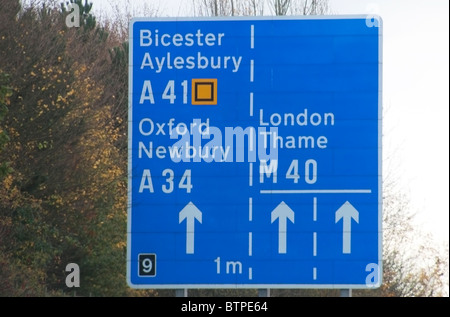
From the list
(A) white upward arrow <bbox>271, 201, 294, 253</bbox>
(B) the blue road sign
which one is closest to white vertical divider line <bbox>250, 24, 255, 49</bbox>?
(B) the blue road sign

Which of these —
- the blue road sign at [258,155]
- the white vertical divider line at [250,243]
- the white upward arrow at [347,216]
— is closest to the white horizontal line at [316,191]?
the blue road sign at [258,155]

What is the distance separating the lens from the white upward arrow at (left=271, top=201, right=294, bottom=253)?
1309 cm

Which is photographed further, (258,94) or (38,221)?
(38,221)

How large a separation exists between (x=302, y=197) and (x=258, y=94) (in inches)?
42.9

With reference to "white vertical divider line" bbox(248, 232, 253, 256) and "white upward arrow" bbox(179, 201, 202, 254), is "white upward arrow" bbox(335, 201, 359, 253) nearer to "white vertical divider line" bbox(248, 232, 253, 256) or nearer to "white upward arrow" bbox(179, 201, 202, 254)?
"white vertical divider line" bbox(248, 232, 253, 256)

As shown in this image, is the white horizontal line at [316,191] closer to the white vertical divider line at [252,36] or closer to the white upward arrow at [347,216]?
the white upward arrow at [347,216]

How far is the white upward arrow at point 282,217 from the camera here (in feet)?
43.0

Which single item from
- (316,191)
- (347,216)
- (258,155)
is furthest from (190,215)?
(347,216)

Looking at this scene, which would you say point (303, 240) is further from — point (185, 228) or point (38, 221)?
point (38, 221)

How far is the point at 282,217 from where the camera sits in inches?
516
